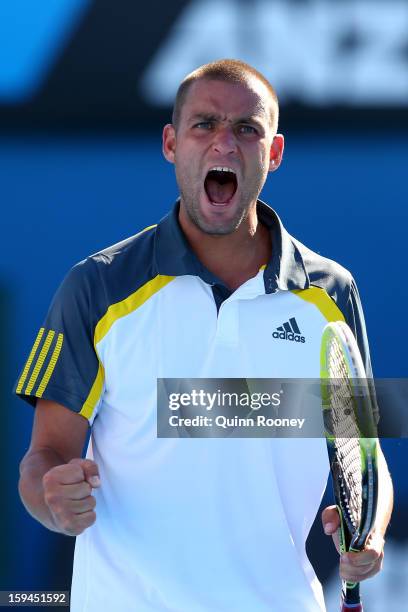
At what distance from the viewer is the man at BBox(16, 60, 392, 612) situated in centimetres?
225

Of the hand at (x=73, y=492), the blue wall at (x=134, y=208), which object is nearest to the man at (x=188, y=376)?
the hand at (x=73, y=492)

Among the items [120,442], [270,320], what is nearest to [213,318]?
[270,320]

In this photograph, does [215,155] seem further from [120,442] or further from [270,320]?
[120,442]

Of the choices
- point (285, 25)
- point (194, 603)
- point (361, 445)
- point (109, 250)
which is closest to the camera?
point (361, 445)

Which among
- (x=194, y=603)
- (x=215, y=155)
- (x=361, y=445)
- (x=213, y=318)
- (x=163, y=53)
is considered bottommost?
(x=194, y=603)

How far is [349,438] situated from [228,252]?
49 centimetres

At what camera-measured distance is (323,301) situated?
96.6 inches

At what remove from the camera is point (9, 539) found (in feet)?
11.1

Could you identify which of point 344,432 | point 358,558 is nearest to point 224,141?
point 344,432

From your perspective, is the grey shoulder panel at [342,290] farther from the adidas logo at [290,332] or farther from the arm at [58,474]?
the arm at [58,474]

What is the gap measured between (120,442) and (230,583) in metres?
0.34

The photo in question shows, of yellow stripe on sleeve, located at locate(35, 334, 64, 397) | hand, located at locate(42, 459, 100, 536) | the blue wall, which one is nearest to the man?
yellow stripe on sleeve, located at locate(35, 334, 64, 397)

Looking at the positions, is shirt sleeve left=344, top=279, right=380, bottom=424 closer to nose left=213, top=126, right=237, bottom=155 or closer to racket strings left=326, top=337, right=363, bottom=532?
racket strings left=326, top=337, right=363, bottom=532
